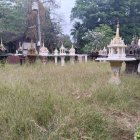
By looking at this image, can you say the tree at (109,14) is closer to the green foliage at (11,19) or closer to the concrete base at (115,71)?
the green foliage at (11,19)

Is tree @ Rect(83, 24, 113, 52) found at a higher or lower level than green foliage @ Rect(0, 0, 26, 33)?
lower

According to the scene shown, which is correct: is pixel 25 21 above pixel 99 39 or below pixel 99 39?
above

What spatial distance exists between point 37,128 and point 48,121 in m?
0.23

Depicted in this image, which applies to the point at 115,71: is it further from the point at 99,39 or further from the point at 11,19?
the point at 11,19

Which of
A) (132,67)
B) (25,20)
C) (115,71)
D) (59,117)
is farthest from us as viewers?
(25,20)

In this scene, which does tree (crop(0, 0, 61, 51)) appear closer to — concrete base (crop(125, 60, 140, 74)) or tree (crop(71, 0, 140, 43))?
tree (crop(71, 0, 140, 43))

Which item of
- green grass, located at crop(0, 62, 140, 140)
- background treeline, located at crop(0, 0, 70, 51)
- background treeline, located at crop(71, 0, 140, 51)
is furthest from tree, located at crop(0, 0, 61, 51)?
green grass, located at crop(0, 62, 140, 140)

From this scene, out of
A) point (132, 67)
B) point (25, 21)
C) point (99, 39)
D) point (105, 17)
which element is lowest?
point (132, 67)

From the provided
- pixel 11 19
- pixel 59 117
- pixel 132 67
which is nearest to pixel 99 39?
pixel 11 19

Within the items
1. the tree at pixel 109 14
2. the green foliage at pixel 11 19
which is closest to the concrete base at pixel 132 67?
the green foliage at pixel 11 19

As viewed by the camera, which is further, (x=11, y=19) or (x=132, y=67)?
(x=11, y=19)

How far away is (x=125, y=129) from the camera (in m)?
3.27

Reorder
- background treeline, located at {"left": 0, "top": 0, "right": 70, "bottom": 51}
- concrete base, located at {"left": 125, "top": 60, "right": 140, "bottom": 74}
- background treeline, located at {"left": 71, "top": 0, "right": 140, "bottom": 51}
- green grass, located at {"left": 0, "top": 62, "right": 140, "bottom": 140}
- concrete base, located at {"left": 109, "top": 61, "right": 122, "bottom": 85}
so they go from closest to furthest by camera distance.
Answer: green grass, located at {"left": 0, "top": 62, "right": 140, "bottom": 140} < concrete base, located at {"left": 109, "top": 61, "right": 122, "bottom": 85} < concrete base, located at {"left": 125, "top": 60, "right": 140, "bottom": 74} < background treeline, located at {"left": 0, "top": 0, "right": 70, "bottom": 51} < background treeline, located at {"left": 71, "top": 0, "right": 140, "bottom": 51}

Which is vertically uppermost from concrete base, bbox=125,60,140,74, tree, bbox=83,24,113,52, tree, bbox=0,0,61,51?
tree, bbox=0,0,61,51
